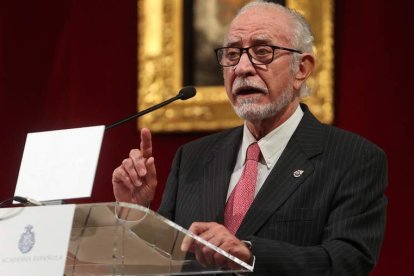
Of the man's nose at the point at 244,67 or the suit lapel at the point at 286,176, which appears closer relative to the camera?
the suit lapel at the point at 286,176

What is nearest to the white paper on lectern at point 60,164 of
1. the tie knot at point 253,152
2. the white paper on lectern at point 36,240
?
the white paper on lectern at point 36,240

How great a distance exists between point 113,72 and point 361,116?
46.1 inches

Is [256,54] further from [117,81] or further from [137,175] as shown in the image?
[117,81]

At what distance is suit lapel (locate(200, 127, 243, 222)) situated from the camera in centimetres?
249

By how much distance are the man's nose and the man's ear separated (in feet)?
0.61

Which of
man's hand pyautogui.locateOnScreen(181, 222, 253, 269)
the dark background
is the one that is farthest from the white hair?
the dark background

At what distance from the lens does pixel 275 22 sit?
2.62 metres

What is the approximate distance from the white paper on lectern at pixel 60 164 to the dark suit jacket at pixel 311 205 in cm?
49

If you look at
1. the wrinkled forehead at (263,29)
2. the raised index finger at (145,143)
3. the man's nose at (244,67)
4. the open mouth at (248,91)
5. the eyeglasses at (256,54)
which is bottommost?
the raised index finger at (145,143)

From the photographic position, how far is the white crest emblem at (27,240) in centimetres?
190

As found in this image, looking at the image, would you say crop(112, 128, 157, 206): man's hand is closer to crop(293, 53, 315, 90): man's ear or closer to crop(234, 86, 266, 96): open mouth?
crop(234, 86, 266, 96): open mouth

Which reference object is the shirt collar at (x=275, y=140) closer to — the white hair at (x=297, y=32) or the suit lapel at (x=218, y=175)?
the suit lapel at (x=218, y=175)

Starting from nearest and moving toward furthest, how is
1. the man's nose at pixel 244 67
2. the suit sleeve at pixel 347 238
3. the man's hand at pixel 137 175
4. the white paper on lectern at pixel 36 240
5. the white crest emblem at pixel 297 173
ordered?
the white paper on lectern at pixel 36 240 → the suit sleeve at pixel 347 238 → the man's hand at pixel 137 175 → the white crest emblem at pixel 297 173 → the man's nose at pixel 244 67

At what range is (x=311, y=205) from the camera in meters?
2.34
